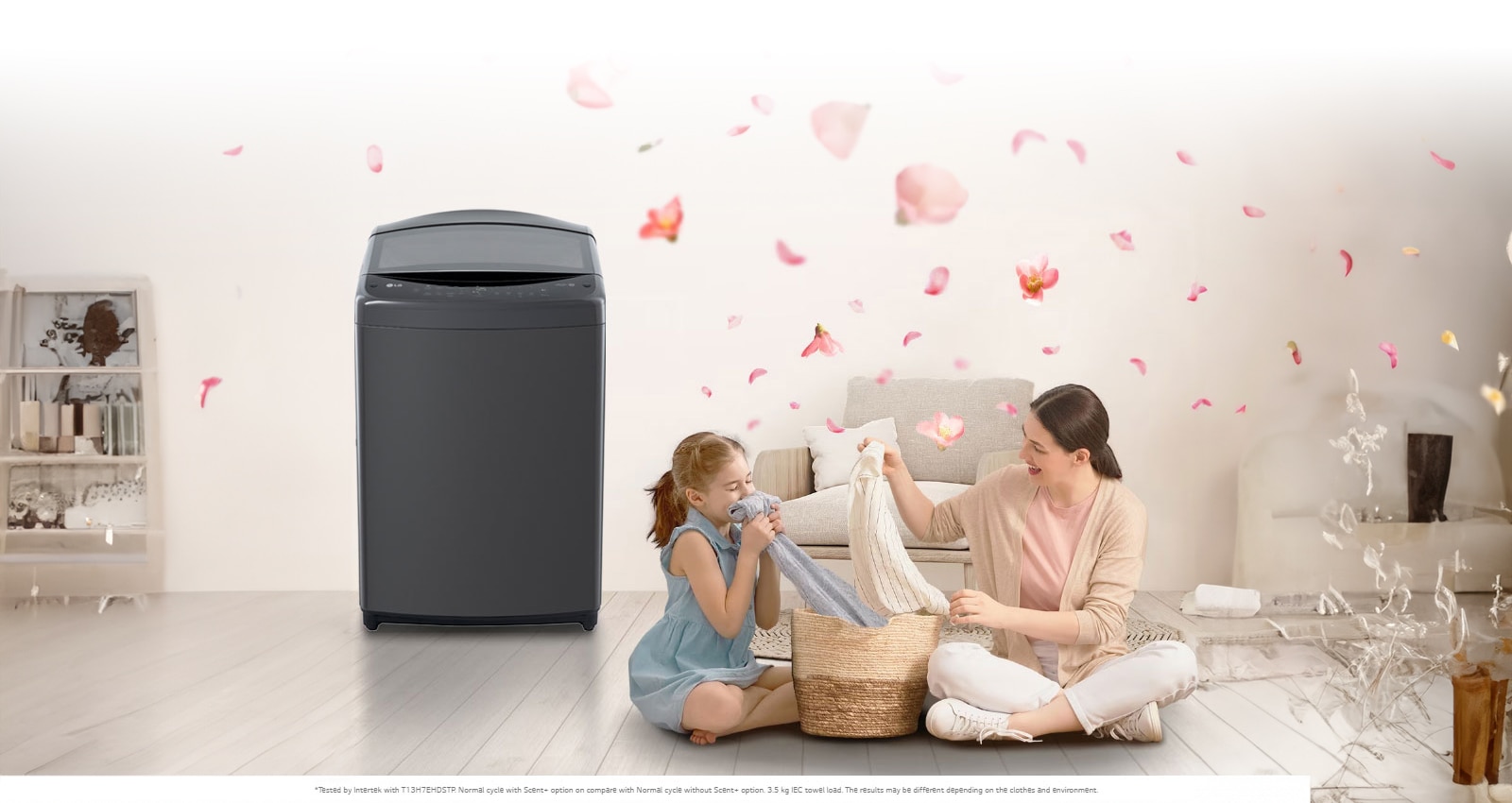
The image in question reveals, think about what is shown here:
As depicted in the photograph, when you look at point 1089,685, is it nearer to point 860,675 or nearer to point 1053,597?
point 1053,597

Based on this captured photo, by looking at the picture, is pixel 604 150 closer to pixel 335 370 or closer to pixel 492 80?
pixel 492 80

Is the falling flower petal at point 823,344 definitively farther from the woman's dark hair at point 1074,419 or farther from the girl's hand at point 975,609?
the girl's hand at point 975,609

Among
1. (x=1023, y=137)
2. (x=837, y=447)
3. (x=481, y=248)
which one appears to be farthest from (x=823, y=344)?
(x=481, y=248)

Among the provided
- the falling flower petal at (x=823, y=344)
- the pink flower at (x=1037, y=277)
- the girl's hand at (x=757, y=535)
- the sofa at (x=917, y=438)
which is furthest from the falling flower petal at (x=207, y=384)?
the pink flower at (x=1037, y=277)

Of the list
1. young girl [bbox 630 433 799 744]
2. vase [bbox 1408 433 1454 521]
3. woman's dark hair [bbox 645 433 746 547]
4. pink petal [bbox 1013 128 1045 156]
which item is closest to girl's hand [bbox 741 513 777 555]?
young girl [bbox 630 433 799 744]

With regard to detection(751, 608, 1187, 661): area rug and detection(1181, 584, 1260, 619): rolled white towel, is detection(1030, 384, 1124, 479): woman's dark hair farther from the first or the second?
detection(1181, 584, 1260, 619): rolled white towel

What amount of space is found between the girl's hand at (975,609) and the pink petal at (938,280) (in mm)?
1875

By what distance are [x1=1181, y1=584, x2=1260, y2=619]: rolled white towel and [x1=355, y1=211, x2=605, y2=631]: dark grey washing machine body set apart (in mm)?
1681

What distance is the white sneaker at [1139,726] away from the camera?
7.20 ft

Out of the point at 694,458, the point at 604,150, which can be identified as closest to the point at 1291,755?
the point at 694,458

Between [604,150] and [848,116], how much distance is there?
0.77 metres

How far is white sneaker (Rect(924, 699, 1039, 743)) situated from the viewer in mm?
2145

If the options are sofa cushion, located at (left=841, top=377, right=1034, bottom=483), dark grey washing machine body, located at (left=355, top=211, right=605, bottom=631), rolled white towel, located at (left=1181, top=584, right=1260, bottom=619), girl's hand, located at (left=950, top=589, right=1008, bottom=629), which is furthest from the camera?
sofa cushion, located at (left=841, top=377, right=1034, bottom=483)

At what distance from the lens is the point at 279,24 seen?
9.66ft
